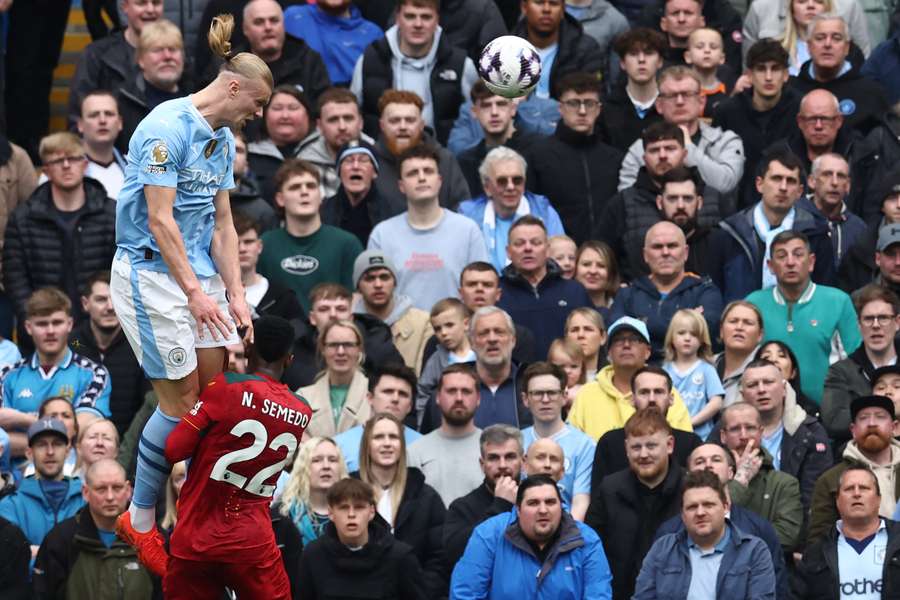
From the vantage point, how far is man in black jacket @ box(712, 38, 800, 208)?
758 inches

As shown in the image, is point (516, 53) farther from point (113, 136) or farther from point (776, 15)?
point (776, 15)

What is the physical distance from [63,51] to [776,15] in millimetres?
7847

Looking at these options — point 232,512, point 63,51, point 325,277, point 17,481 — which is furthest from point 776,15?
point 232,512

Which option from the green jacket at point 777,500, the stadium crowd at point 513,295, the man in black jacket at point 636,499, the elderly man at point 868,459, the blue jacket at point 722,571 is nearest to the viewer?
the blue jacket at point 722,571

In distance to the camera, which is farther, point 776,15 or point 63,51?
point 63,51

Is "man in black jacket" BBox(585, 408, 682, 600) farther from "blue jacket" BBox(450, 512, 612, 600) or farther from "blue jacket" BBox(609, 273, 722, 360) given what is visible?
"blue jacket" BBox(609, 273, 722, 360)

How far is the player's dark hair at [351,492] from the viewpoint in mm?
14219

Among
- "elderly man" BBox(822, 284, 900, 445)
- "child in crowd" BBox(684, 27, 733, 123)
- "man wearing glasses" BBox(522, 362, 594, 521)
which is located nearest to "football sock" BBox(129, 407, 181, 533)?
"man wearing glasses" BBox(522, 362, 594, 521)

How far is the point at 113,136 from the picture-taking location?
18266 millimetres

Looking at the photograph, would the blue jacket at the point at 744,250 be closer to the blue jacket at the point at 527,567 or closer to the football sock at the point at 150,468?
the blue jacket at the point at 527,567

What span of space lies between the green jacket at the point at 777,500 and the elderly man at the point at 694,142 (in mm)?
4201

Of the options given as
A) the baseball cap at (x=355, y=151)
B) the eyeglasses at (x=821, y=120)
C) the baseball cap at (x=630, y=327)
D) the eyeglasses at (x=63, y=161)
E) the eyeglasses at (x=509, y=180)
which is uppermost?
the eyeglasses at (x=821, y=120)

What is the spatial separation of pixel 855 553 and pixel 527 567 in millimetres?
2323

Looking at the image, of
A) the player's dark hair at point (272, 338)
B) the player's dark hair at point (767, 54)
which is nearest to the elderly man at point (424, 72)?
the player's dark hair at point (767, 54)
